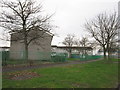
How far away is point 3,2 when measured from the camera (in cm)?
2089

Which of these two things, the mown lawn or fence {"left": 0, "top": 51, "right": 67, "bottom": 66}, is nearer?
the mown lawn

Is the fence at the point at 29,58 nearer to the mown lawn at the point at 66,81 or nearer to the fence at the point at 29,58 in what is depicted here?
the fence at the point at 29,58

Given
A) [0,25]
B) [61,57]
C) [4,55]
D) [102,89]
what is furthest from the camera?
[61,57]

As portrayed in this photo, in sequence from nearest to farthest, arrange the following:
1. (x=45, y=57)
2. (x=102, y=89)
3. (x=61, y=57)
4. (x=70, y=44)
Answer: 1. (x=102, y=89)
2. (x=45, y=57)
3. (x=61, y=57)
4. (x=70, y=44)

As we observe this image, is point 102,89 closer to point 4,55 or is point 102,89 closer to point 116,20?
point 4,55

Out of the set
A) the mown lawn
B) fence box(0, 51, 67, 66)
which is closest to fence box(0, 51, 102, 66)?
fence box(0, 51, 67, 66)

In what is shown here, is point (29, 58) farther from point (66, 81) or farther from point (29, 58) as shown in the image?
point (66, 81)

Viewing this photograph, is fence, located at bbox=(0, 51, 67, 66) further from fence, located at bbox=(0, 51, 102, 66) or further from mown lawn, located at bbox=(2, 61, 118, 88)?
mown lawn, located at bbox=(2, 61, 118, 88)

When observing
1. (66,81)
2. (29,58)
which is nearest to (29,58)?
(29,58)

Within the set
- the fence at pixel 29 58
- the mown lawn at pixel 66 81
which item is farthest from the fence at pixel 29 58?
the mown lawn at pixel 66 81

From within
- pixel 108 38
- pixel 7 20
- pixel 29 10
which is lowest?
pixel 108 38

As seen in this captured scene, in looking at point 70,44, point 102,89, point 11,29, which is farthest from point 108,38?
point 70,44

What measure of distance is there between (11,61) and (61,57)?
1179 centimetres

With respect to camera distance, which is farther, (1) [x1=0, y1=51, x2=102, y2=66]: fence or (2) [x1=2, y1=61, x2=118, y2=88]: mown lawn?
(1) [x1=0, y1=51, x2=102, y2=66]: fence
